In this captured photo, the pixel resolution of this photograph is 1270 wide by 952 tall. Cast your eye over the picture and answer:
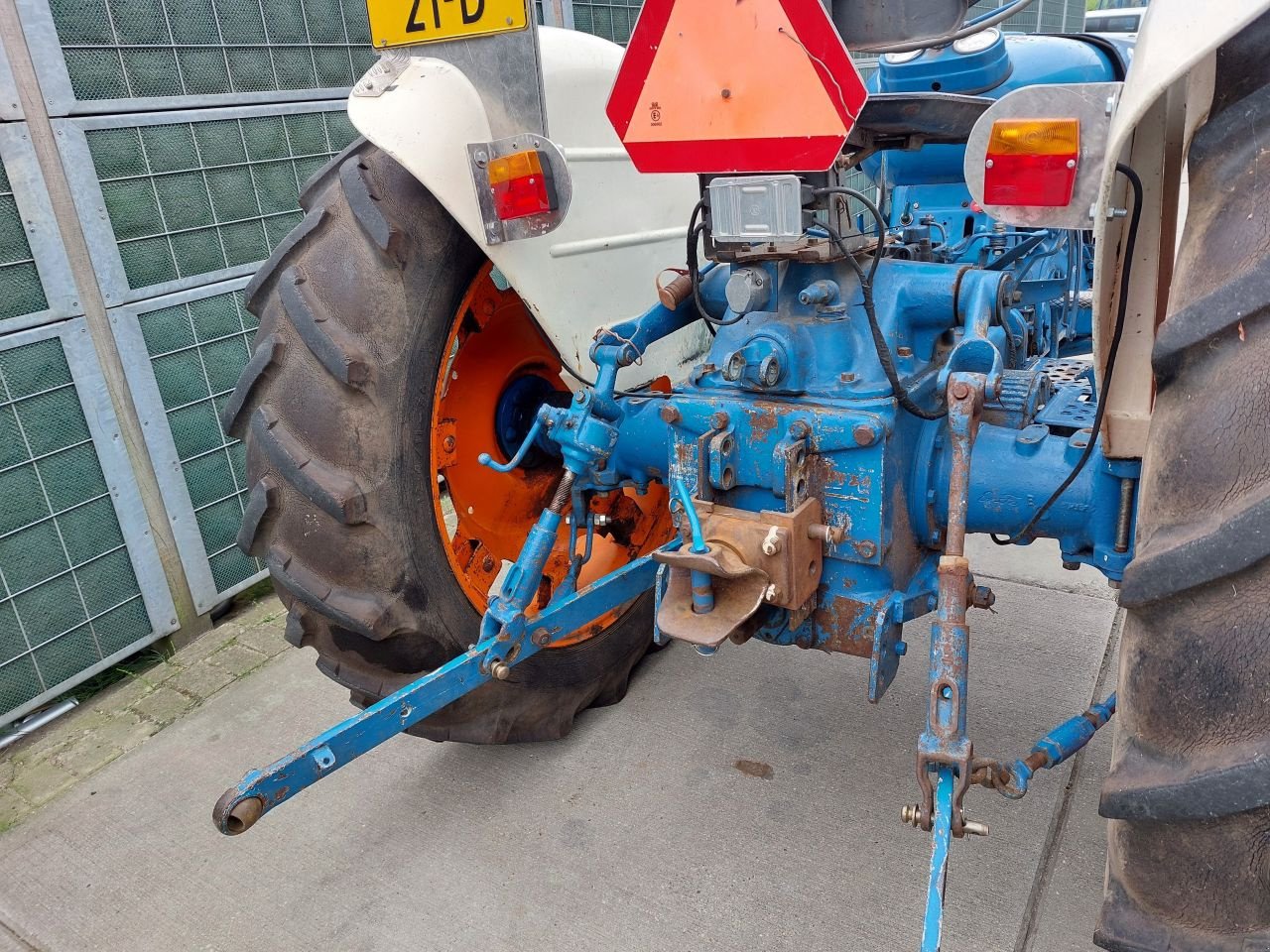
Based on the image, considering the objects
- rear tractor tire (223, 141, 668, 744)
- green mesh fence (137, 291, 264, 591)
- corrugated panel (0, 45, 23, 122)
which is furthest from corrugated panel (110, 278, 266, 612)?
rear tractor tire (223, 141, 668, 744)

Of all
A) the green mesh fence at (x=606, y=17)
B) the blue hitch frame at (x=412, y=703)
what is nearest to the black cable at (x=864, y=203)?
the blue hitch frame at (x=412, y=703)

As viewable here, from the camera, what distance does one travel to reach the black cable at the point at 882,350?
1555mm

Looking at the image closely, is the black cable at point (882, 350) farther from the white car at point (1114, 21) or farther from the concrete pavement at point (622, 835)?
the white car at point (1114, 21)

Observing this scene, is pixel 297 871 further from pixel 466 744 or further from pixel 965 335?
pixel 965 335

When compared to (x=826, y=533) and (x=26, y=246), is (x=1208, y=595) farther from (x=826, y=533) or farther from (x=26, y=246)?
(x=26, y=246)

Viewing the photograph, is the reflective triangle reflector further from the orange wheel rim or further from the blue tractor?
the orange wheel rim

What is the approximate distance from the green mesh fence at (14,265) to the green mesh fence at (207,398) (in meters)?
0.33

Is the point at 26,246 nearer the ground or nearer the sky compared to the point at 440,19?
nearer the ground

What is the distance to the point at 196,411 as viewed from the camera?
3.03 metres

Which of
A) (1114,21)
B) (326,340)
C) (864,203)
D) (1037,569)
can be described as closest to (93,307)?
(326,340)

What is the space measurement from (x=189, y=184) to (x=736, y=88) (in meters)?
2.15

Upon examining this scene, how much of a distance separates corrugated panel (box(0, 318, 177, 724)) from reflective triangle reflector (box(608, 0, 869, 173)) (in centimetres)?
193

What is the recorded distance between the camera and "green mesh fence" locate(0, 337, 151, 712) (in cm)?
257

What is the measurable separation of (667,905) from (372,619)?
0.80m
